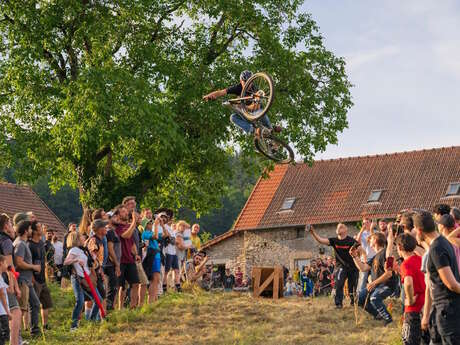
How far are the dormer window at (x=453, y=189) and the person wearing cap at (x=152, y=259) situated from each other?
2469cm

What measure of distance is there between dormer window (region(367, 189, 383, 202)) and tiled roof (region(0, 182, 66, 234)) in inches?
580

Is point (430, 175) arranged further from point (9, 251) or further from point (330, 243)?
point (9, 251)

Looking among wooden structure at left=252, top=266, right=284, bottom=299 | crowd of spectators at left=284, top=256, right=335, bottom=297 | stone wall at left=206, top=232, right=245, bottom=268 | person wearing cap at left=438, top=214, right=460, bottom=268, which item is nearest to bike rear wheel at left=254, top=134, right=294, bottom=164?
wooden structure at left=252, top=266, right=284, bottom=299

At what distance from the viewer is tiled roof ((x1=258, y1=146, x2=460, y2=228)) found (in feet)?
124

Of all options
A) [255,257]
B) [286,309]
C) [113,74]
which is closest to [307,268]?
[113,74]

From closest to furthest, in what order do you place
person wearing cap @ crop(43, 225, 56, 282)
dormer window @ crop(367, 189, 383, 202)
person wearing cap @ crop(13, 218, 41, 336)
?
person wearing cap @ crop(13, 218, 41, 336), person wearing cap @ crop(43, 225, 56, 282), dormer window @ crop(367, 189, 383, 202)

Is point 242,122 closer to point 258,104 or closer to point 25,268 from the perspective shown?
point 258,104

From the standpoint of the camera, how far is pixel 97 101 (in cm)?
2111

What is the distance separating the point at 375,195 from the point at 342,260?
2468cm

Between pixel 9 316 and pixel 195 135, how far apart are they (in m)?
14.9

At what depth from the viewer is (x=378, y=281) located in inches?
513

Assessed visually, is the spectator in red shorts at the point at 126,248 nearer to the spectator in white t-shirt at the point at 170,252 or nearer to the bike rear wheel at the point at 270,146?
the spectator in white t-shirt at the point at 170,252

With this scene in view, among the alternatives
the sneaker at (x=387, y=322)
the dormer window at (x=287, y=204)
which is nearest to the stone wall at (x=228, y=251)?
the dormer window at (x=287, y=204)

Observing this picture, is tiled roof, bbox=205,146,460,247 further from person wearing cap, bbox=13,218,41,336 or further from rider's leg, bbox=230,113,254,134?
person wearing cap, bbox=13,218,41,336
